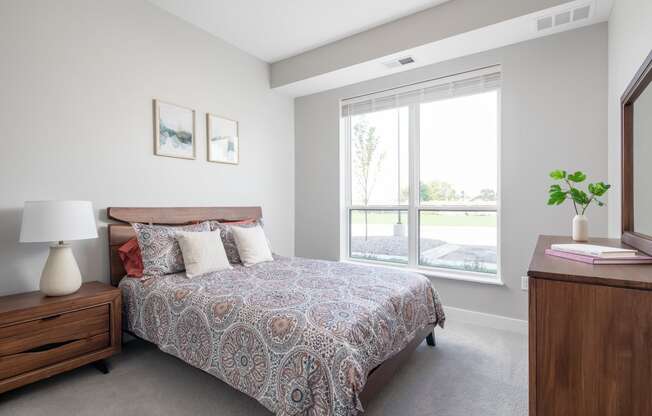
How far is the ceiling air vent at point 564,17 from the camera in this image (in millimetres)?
2418

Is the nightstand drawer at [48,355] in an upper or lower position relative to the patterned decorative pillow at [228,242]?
→ lower

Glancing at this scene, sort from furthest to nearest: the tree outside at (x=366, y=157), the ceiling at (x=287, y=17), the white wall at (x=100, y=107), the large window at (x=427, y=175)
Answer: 1. the tree outside at (x=366, y=157)
2. the large window at (x=427, y=175)
3. the ceiling at (x=287, y=17)
4. the white wall at (x=100, y=107)

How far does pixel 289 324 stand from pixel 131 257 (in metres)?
Result: 1.68

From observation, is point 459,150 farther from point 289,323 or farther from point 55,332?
point 55,332

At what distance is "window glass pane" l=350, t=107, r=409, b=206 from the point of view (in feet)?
12.1

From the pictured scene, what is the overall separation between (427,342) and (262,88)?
3.25 metres

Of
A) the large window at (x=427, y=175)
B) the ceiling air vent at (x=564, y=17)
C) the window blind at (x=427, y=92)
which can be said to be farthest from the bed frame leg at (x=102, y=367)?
the ceiling air vent at (x=564, y=17)

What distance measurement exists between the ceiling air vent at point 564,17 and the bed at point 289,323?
7.35ft

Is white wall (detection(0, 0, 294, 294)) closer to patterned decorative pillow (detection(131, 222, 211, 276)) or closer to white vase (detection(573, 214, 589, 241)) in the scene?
patterned decorative pillow (detection(131, 222, 211, 276))

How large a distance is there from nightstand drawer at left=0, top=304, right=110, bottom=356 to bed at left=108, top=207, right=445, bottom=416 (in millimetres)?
218

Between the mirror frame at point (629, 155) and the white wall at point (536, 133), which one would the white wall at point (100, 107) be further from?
the mirror frame at point (629, 155)

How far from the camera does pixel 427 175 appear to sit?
3.53 m

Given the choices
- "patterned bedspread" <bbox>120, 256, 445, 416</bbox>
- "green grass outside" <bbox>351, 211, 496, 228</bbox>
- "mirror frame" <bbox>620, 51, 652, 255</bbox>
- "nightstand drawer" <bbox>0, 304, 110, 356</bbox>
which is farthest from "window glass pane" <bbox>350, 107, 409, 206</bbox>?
"nightstand drawer" <bbox>0, 304, 110, 356</bbox>

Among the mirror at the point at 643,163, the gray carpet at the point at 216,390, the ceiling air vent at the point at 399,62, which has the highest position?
the ceiling air vent at the point at 399,62
